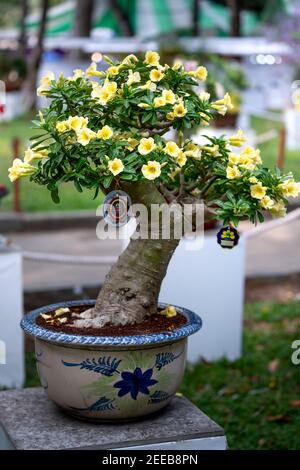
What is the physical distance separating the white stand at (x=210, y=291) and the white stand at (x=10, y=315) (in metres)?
0.84

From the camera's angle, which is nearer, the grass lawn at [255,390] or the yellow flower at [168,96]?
the yellow flower at [168,96]

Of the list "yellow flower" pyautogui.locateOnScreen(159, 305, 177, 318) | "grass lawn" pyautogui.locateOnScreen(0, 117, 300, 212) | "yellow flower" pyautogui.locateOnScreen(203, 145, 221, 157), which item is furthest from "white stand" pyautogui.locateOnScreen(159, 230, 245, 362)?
"grass lawn" pyautogui.locateOnScreen(0, 117, 300, 212)

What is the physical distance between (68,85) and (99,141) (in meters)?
0.28

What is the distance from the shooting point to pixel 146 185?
2.89 metres

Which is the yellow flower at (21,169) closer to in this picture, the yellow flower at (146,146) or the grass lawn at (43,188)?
the yellow flower at (146,146)

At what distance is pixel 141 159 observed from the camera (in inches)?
107

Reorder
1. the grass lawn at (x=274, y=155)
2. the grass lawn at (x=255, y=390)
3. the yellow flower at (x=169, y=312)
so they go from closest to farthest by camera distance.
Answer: the yellow flower at (x=169, y=312)
the grass lawn at (x=255, y=390)
the grass lawn at (x=274, y=155)

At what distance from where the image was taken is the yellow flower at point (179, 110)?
9.02 feet

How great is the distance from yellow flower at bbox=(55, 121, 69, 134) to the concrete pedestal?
0.96m

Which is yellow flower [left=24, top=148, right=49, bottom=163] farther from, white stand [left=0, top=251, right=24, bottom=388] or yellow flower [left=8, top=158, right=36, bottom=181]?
white stand [left=0, top=251, right=24, bottom=388]

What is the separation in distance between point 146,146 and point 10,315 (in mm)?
2142

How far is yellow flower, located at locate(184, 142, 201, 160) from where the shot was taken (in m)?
2.83

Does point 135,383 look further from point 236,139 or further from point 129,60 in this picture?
point 129,60

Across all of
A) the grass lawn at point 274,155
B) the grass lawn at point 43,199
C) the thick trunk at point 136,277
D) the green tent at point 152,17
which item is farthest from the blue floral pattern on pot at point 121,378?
the green tent at point 152,17
